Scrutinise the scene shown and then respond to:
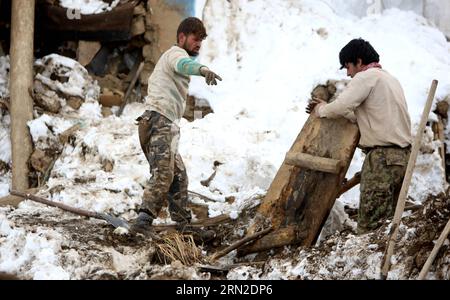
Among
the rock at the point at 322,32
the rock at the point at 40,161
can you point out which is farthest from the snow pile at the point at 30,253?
the rock at the point at 322,32

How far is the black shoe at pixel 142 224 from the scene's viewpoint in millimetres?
5262

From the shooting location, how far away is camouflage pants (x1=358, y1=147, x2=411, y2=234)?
5.03 meters

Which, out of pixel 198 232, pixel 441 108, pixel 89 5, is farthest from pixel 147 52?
pixel 198 232

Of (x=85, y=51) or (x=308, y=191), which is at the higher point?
(x=85, y=51)

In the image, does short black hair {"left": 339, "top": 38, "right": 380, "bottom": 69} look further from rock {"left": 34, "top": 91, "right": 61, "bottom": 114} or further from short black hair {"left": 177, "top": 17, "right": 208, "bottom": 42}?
rock {"left": 34, "top": 91, "right": 61, "bottom": 114}

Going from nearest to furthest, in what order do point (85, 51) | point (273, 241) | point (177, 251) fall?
point (177, 251) < point (273, 241) < point (85, 51)

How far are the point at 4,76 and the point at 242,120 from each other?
3.14 metres

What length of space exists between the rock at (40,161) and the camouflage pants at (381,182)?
4.35 meters

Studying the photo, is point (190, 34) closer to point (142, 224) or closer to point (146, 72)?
point (142, 224)

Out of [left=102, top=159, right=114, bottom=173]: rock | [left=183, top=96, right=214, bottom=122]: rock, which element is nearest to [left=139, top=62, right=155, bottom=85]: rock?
[left=183, top=96, right=214, bottom=122]: rock

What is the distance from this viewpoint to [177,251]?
16.0 ft

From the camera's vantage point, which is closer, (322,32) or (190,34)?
(190,34)

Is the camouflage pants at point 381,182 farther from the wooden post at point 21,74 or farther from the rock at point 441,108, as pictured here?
the wooden post at point 21,74
